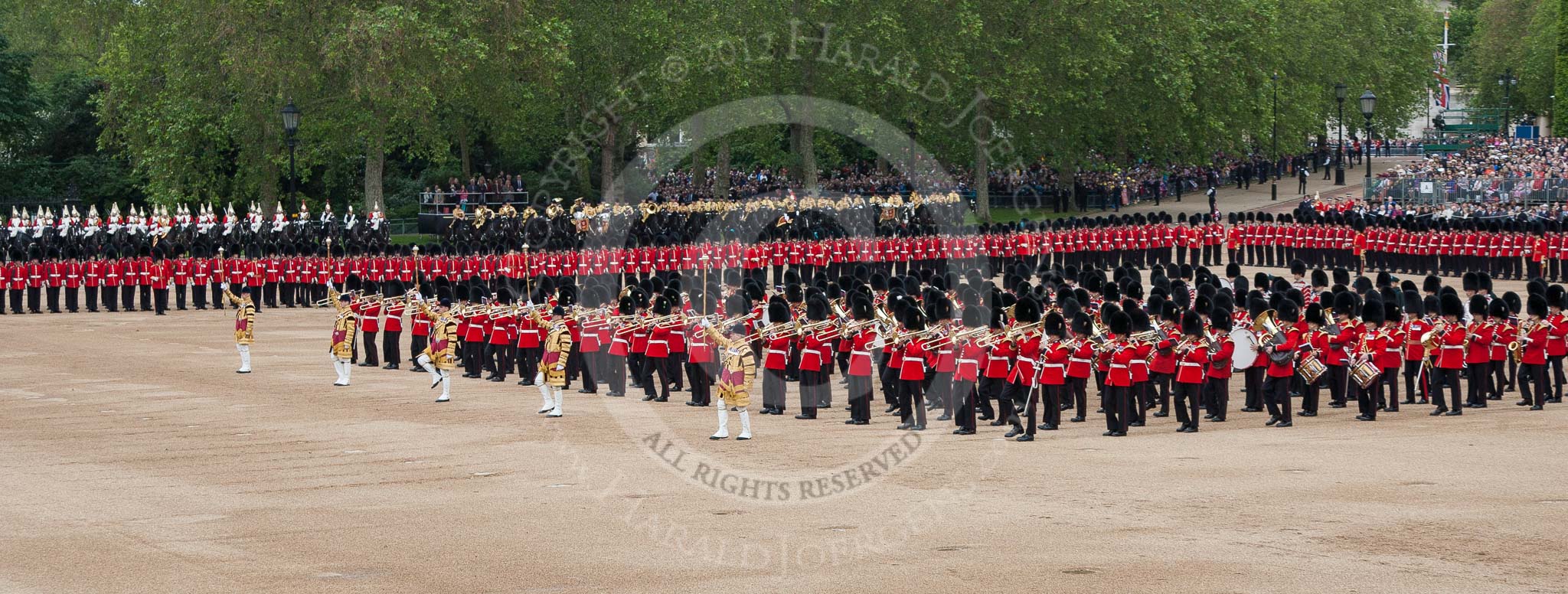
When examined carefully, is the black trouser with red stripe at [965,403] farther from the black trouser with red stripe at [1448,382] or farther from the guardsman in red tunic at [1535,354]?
the guardsman in red tunic at [1535,354]

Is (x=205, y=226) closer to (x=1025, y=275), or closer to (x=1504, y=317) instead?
(x=1025, y=275)

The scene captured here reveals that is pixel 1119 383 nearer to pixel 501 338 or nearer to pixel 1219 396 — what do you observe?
pixel 1219 396

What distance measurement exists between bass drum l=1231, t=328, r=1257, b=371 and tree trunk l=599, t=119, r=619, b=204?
32.5 m

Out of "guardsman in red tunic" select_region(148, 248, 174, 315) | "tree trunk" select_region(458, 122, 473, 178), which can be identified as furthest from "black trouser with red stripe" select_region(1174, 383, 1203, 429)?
"tree trunk" select_region(458, 122, 473, 178)

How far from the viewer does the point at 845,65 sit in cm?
4591

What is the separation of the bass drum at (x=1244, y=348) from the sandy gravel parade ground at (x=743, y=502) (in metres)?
0.55

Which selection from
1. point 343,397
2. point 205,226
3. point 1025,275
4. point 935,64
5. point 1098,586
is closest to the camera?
point 1098,586

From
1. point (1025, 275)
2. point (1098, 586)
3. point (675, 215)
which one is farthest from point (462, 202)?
point (1098, 586)

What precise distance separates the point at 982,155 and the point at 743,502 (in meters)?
37.3

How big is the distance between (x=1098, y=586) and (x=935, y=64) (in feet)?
120

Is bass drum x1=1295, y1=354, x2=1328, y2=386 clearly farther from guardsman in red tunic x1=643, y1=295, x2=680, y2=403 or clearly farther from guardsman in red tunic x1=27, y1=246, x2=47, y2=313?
guardsman in red tunic x1=27, y1=246, x2=47, y2=313

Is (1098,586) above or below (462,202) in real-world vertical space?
below

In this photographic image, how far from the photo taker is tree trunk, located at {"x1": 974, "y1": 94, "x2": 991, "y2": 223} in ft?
158

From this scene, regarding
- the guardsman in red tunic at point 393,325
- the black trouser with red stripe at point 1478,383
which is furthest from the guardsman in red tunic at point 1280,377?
the guardsman in red tunic at point 393,325
